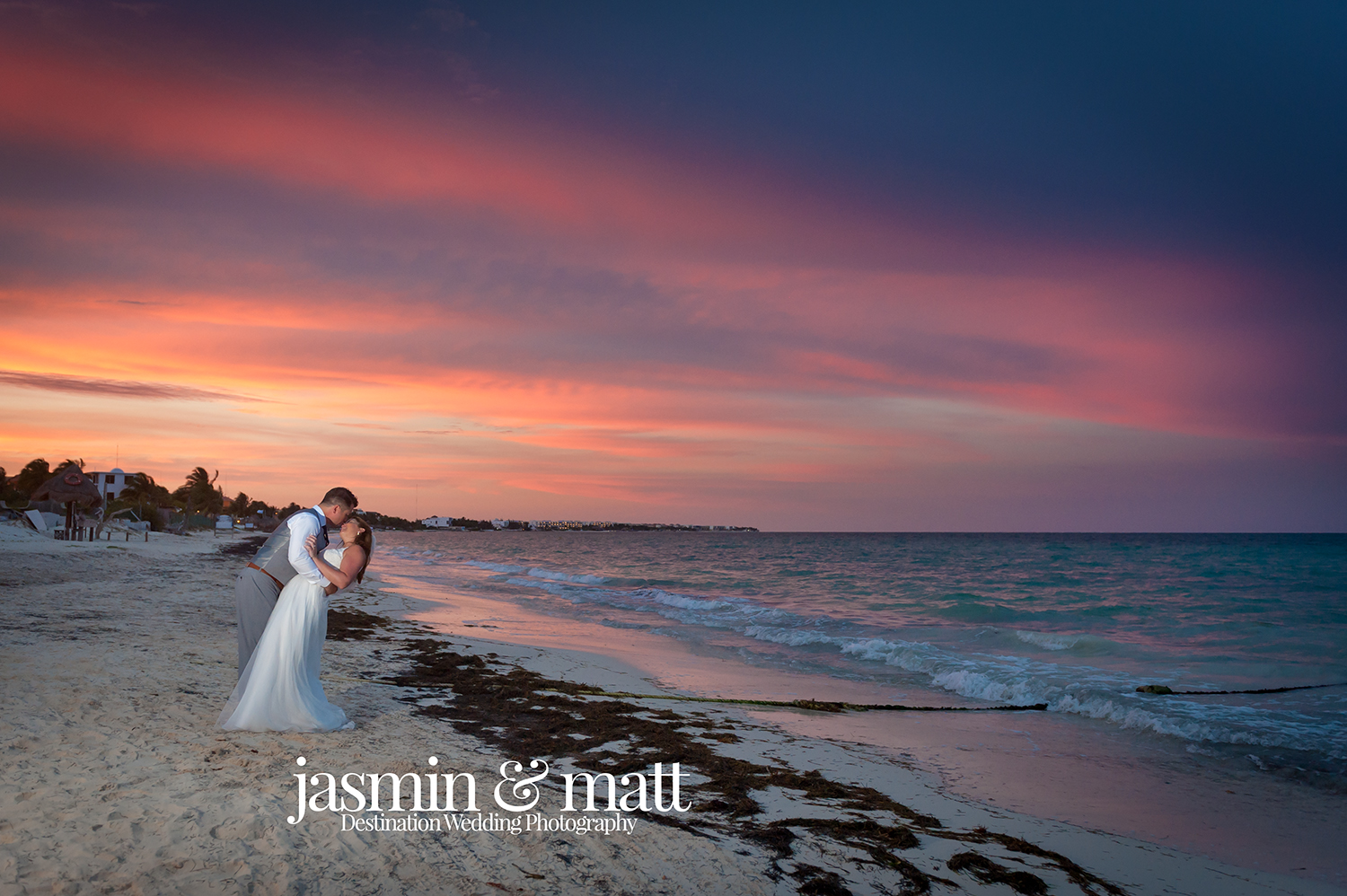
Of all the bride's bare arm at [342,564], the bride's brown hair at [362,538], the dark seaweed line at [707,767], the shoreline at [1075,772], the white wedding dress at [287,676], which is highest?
the bride's brown hair at [362,538]

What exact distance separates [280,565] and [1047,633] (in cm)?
1982

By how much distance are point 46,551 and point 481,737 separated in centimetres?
2520

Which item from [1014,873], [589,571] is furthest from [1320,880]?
[589,571]

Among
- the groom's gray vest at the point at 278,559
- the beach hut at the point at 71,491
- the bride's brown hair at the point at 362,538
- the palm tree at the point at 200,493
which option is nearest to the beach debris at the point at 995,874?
the bride's brown hair at the point at 362,538

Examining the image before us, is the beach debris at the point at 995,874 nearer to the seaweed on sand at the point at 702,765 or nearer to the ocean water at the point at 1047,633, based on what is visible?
the seaweed on sand at the point at 702,765

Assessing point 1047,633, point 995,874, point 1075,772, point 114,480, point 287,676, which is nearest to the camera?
point 995,874

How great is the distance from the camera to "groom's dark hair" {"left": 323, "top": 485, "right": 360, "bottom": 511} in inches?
249

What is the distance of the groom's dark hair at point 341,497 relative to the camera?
A: 6.31 metres

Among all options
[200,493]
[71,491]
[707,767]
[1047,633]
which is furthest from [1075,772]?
[200,493]

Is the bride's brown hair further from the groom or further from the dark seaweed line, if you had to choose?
the dark seaweed line

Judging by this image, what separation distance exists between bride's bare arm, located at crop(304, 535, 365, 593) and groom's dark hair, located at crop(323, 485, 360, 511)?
1.10 ft

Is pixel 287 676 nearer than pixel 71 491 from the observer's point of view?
Yes

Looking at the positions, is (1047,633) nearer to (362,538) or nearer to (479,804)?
(479,804)

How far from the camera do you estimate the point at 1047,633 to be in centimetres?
2022
